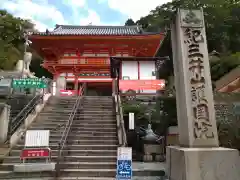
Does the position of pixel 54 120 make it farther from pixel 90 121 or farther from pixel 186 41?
pixel 186 41

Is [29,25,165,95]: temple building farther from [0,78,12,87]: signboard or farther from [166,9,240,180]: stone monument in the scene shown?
[166,9,240,180]: stone monument

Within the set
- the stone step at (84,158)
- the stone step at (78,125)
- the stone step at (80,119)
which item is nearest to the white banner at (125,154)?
the stone step at (84,158)

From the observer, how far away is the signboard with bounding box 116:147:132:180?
16.2 feet

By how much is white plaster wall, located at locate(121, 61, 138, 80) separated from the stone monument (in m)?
12.0

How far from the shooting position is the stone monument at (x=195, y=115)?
3861 millimetres

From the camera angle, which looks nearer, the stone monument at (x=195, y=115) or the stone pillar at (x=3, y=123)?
the stone monument at (x=195, y=115)

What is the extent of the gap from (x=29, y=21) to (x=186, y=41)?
141 feet

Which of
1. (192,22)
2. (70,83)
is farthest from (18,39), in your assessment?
(192,22)

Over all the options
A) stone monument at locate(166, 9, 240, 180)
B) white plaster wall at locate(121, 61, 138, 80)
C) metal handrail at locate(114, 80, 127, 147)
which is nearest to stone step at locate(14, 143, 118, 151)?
metal handrail at locate(114, 80, 127, 147)

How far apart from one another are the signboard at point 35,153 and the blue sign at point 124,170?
2697 mm

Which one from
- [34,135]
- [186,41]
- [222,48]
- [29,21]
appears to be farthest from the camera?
[29,21]

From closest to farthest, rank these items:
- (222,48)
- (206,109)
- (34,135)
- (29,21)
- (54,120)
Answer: (206,109) < (34,135) < (54,120) < (222,48) < (29,21)

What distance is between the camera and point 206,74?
4.68m

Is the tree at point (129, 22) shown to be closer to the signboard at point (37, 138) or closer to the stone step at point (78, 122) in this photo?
the stone step at point (78, 122)
